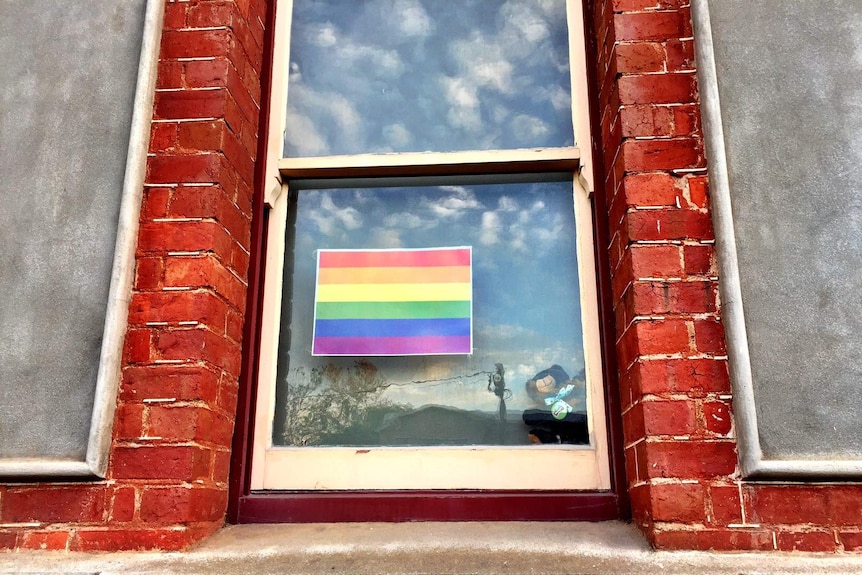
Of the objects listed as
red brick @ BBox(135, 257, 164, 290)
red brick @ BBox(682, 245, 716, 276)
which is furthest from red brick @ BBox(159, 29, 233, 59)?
red brick @ BBox(682, 245, 716, 276)

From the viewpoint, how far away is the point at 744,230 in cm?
211

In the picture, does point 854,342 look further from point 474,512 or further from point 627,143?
point 474,512

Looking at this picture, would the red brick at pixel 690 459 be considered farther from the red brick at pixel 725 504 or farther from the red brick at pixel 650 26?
the red brick at pixel 650 26

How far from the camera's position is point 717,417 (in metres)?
1.99

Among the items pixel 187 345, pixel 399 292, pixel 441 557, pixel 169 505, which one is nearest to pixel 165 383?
pixel 187 345

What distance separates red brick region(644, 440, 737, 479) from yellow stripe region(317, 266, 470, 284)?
2.81ft

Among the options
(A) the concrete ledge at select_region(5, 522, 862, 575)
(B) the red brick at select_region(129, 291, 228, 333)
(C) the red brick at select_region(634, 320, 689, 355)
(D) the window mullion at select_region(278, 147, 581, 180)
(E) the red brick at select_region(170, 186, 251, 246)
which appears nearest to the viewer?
(A) the concrete ledge at select_region(5, 522, 862, 575)

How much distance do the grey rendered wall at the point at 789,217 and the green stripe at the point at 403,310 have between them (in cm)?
84

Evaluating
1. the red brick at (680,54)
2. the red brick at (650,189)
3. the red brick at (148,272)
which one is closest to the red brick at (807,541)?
the red brick at (650,189)

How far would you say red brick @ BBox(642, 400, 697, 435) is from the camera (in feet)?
6.52

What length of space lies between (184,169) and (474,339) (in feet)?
3.54

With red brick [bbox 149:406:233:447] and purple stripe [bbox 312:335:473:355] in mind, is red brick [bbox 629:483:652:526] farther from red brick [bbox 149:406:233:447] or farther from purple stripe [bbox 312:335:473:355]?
red brick [bbox 149:406:233:447]

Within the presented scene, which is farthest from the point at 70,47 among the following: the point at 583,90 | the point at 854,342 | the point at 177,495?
the point at 854,342

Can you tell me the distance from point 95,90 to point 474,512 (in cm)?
181
